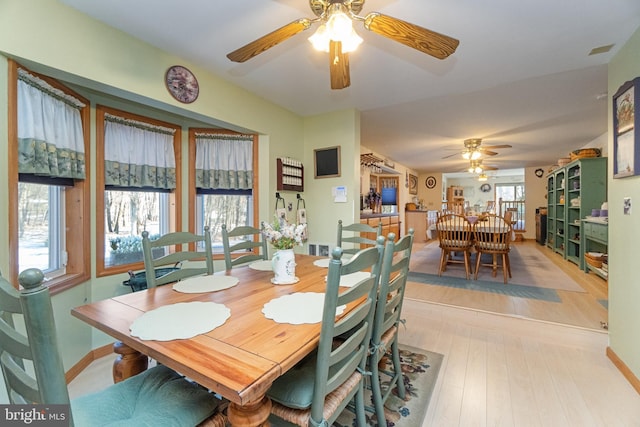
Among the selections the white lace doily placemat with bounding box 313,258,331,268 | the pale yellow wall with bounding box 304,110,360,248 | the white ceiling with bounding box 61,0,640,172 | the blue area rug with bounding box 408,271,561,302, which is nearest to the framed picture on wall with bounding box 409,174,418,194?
the white ceiling with bounding box 61,0,640,172

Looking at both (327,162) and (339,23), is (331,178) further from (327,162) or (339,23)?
(339,23)

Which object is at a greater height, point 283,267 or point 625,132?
point 625,132

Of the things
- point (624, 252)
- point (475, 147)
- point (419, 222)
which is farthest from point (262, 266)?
point (419, 222)

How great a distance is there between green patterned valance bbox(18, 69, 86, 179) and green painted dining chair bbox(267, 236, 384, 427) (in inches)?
73.7

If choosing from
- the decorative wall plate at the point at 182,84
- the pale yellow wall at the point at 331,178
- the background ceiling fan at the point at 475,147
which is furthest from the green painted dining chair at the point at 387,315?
the background ceiling fan at the point at 475,147

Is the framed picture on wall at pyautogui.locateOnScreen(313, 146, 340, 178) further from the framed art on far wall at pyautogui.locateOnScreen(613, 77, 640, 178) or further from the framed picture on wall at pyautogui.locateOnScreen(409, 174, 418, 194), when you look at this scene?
the framed picture on wall at pyautogui.locateOnScreen(409, 174, 418, 194)

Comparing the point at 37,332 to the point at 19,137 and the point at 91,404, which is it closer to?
the point at 91,404

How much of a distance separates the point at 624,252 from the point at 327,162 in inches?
102

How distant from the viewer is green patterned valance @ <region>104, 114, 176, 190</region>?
227 cm

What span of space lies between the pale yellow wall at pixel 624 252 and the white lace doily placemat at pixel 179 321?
2.43 m

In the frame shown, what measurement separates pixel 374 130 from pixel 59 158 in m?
3.58

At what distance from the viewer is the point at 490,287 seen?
11.1 ft

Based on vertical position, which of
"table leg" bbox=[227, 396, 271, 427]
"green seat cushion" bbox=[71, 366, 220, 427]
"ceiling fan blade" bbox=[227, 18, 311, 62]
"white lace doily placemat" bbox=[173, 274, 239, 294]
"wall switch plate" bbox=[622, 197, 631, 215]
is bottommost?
"green seat cushion" bbox=[71, 366, 220, 427]

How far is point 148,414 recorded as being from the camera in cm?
93
